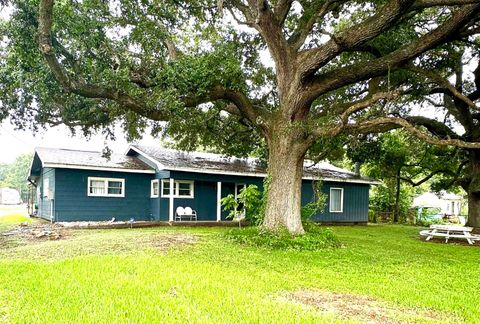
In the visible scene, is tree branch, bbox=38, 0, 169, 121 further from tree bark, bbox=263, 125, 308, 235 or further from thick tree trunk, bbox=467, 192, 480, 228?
thick tree trunk, bbox=467, 192, 480, 228

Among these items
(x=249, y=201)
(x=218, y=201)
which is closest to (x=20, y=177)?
(x=218, y=201)

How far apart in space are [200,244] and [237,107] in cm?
437

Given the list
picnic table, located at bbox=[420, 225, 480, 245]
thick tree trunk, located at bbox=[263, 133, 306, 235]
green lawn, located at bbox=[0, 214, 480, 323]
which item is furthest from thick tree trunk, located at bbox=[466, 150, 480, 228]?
thick tree trunk, located at bbox=[263, 133, 306, 235]

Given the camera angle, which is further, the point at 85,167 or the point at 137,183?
the point at 137,183

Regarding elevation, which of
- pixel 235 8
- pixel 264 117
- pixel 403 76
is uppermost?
pixel 235 8

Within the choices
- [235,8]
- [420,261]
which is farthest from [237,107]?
[420,261]

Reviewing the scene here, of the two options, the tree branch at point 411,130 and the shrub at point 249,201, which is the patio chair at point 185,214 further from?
the tree branch at point 411,130

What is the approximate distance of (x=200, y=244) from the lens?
934 cm

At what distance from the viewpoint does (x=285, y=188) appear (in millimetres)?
10305

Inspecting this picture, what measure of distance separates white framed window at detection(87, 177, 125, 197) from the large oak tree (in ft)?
13.0

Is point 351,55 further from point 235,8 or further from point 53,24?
point 53,24

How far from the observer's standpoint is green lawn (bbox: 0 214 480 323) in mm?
3898

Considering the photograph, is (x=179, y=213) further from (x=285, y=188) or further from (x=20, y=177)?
(x=20, y=177)

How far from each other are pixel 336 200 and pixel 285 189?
1197 cm
